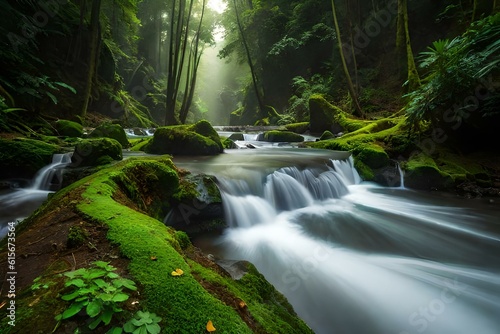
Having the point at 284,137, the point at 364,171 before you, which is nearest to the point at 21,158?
the point at 364,171

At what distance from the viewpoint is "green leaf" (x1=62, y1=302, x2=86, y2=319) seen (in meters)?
1.11

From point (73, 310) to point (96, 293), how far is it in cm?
12

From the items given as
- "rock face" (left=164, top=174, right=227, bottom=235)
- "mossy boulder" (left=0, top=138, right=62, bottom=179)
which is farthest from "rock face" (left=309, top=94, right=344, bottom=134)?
"mossy boulder" (left=0, top=138, right=62, bottom=179)

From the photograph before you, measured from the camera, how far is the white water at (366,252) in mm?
2697

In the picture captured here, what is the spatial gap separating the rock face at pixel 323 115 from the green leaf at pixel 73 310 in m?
13.7

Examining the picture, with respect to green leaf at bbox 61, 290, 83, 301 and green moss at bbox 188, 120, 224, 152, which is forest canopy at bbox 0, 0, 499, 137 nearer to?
green moss at bbox 188, 120, 224, 152

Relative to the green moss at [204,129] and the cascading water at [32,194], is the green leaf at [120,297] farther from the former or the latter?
the green moss at [204,129]

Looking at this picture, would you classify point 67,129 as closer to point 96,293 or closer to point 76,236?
point 76,236

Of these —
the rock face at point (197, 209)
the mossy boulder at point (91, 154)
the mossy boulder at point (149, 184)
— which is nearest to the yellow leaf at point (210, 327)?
the mossy boulder at point (149, 184)

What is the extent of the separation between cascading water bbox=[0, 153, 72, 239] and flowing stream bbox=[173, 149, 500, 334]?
3.03m

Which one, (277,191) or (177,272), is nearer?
(177,272)

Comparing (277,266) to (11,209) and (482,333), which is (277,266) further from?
(11,209)

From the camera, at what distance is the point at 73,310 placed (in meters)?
1.13

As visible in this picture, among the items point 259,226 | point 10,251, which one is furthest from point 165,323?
point 259,226
